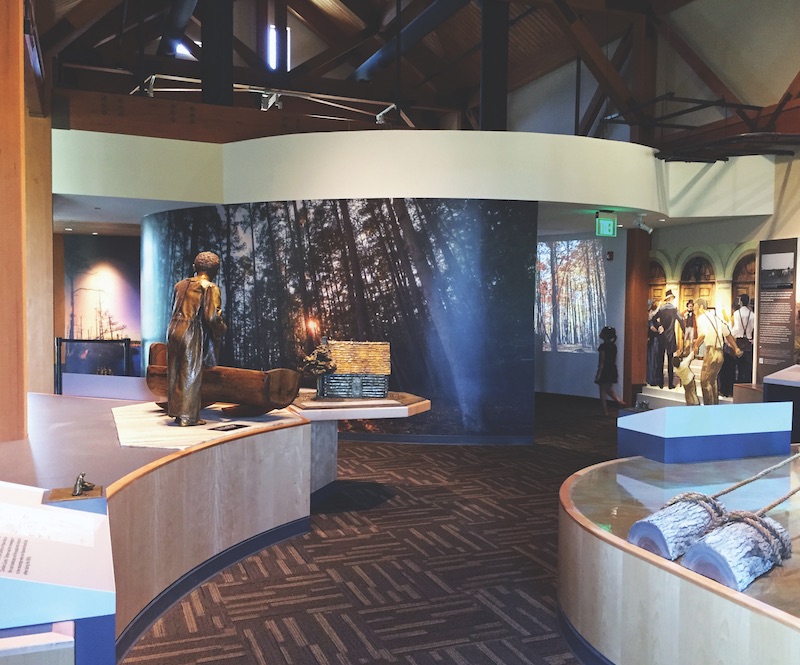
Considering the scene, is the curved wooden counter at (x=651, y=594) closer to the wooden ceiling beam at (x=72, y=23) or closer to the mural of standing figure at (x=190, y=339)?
the mural of standing figure at (x=190, y=339)

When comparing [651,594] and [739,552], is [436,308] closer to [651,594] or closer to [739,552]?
[651,594]

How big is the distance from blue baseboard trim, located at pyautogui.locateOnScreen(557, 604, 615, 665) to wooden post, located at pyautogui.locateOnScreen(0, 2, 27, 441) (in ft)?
9.54

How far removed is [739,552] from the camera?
2568 mm

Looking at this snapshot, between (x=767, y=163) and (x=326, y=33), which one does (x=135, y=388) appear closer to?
(x=767, y=163)

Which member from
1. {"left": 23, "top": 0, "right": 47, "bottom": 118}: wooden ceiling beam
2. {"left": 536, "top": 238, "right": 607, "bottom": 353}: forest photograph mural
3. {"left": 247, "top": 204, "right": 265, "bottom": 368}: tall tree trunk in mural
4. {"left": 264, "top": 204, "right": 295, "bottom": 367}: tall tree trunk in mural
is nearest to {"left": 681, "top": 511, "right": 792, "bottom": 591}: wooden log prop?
{"left": 23, "top": 0, "right": 47, "bottom": 118}: wooden ceiling beam

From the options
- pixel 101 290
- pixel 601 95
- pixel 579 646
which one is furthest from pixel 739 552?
pixel 101 290

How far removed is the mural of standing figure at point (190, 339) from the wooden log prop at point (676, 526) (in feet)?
8.70

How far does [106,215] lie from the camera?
10133mm

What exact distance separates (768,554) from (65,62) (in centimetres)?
1502

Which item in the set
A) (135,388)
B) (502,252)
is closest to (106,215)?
(135,388)

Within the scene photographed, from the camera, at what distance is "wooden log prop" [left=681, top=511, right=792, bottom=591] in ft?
8.32

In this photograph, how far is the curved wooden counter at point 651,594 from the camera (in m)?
2.33

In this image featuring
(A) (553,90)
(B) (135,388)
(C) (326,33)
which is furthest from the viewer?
(C) (326,33)

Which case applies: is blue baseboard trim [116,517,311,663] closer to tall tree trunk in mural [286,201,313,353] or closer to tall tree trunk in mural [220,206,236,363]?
tall tree trunk in mural [286,201,313,353]
